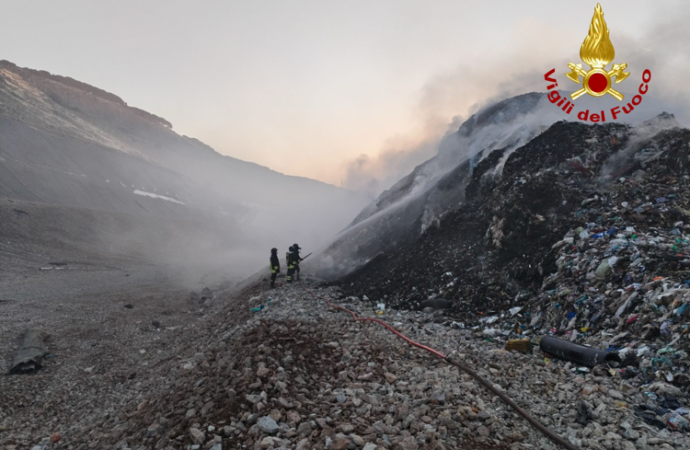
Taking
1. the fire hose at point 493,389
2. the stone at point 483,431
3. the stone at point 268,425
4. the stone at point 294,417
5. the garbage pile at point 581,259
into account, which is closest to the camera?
the fire hose at point 493,389

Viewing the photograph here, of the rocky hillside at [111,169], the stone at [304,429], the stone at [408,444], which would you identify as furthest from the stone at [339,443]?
the rocky hillside at [111,169]

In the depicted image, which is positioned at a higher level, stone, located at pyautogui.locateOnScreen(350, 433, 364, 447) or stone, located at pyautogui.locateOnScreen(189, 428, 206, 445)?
stone, located at pyautogui.locateOnScreen(350, 433, 364, 447)

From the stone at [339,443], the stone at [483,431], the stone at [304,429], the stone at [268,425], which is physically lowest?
the stone at [268,425]

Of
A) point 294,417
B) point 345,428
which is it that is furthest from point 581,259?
point 294,417

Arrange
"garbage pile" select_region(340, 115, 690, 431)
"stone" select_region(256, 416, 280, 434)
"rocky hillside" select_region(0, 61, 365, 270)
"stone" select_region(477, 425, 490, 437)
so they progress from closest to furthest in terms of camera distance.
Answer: "stone" select_region(477, 425, 490, 437)
"stone" select_region(256, 416, 280, 434)
"garbage pile" select_region(340, 115, 690, 431)
"rocky hillside" select_region(0, 61, 365, 270)

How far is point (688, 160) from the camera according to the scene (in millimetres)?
8828

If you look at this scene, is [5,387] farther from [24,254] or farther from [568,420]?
[24,254]

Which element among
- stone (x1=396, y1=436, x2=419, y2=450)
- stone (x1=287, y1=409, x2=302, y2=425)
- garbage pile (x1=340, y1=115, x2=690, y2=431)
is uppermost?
garbage pile (x1=340, y1=115, x2=690, y2=431)

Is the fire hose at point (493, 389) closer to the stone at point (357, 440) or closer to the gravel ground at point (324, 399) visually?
the gravel ground at point (324, 399)

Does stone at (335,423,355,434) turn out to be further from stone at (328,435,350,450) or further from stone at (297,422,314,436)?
stone at (297,422,314,436)

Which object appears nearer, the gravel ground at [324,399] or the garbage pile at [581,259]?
the gravel ground at [324,399]

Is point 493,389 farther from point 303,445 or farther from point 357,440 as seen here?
point 303,445

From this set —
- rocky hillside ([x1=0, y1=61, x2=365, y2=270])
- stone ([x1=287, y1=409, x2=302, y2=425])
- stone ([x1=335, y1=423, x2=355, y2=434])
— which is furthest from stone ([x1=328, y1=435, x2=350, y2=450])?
rocky hillside ([x1=0, y1=61, x2=365, y2=270])

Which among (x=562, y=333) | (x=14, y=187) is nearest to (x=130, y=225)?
(x=14, y=187)
